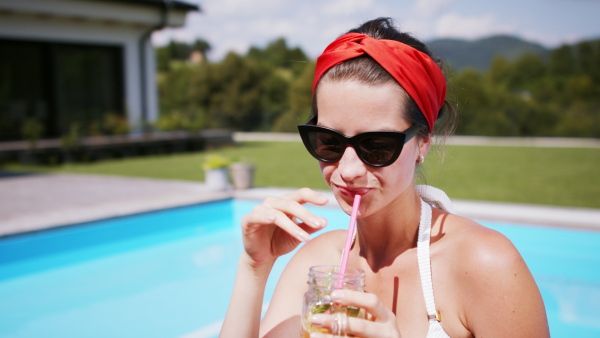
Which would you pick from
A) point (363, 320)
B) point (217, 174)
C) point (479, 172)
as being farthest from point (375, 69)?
point (479, 172)

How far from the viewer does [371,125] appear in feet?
4.34

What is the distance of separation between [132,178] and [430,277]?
9180 mm

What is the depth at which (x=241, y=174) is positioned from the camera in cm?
799

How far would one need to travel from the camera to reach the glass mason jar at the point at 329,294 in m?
1.02

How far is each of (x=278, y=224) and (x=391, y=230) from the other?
469 mm

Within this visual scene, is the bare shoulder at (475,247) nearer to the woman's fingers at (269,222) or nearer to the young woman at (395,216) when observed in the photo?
the young woman at (395,216)

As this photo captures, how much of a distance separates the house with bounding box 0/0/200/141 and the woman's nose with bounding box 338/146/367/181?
14.1 meters

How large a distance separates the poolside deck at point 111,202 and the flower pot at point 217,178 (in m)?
0.13

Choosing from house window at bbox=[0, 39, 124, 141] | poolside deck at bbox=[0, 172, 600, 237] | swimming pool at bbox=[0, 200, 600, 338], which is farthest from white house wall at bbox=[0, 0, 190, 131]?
swimming pool at bbox=[0, 200, 600, 338]

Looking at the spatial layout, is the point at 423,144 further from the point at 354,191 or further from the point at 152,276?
the point at 152,276

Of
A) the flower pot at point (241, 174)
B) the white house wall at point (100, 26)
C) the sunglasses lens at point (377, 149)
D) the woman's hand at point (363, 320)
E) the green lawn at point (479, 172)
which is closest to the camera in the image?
the woman's hand at point (363, 320)

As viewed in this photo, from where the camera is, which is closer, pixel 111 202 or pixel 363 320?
pixel 363 320

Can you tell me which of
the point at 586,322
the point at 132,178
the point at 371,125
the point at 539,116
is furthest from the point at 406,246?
the point at 539,116

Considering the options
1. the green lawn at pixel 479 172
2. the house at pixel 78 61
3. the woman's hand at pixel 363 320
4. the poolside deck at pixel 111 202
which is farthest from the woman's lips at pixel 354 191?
the house at pixel 78 61
